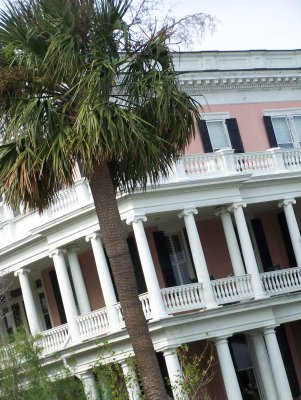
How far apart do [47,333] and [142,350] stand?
14529mm

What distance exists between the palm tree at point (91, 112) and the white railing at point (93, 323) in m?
10.9

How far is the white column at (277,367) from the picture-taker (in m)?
30.3

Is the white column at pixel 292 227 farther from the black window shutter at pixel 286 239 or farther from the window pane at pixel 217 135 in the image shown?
the window pane at pixel 217 135

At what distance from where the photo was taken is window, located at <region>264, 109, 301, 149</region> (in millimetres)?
36531

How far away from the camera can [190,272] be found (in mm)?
33969

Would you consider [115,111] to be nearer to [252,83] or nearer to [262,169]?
[262,169]

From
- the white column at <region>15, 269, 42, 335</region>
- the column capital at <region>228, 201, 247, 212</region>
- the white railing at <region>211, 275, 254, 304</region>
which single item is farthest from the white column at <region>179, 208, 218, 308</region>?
the white column at <region>15, 269, 42, 335</region>

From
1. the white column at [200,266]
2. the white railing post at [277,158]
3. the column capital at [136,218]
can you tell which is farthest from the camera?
the white railing post at [277,158]

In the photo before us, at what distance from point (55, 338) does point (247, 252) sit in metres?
6.73

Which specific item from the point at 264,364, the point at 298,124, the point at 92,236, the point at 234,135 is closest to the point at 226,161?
the point at 234,135

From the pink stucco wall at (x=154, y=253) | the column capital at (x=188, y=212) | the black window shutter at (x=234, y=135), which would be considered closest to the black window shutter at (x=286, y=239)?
the black window shutter at (x=234, y=135)

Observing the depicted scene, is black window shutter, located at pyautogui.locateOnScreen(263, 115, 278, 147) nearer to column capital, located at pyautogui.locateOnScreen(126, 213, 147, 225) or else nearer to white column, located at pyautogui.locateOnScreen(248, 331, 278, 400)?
white column, located at pyautogui.locateOnScreen(248, 331, 278, 400)

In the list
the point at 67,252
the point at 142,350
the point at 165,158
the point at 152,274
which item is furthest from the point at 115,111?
the point at 67,252

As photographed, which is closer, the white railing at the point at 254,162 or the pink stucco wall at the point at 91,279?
the white railing at the point at 254,162
